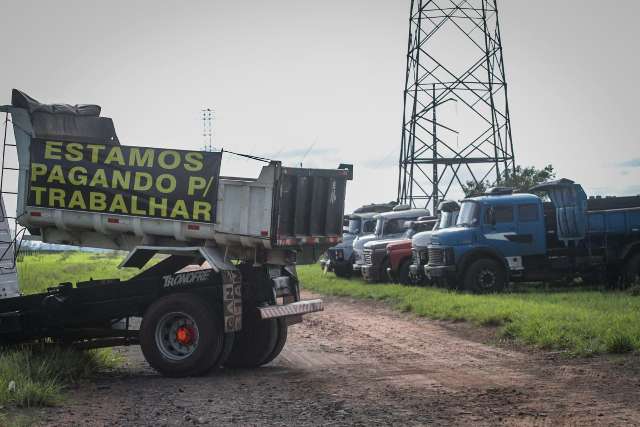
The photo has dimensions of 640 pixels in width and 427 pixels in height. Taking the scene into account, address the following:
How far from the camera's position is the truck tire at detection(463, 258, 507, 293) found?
75.6ft

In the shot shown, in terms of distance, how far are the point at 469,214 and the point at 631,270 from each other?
4.36 metres

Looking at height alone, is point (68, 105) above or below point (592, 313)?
above

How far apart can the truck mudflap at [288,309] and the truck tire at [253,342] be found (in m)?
0.54

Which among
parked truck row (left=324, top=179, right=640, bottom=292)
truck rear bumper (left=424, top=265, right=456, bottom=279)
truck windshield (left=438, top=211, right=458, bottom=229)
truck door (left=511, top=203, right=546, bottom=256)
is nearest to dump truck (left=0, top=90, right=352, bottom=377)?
truck rear bumper (left=424, top=265, right=456, bottom=279)

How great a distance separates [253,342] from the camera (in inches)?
489

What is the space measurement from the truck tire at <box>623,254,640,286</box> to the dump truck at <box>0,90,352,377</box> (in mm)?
13665

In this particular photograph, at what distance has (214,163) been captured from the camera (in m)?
11.5

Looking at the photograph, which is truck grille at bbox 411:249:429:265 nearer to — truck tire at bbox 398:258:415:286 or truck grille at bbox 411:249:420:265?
truck grille at bbox 411:249:420:265

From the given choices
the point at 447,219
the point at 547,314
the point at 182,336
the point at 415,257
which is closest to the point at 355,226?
the point at 415,257

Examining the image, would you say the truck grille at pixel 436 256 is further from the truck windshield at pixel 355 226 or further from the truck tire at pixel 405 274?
the truck windshield at pixel 355 226

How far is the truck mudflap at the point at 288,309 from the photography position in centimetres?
1152

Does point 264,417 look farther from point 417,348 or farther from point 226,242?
point 417,348

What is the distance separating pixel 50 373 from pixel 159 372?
1445 mm

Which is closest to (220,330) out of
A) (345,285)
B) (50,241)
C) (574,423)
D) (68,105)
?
(50,241)
